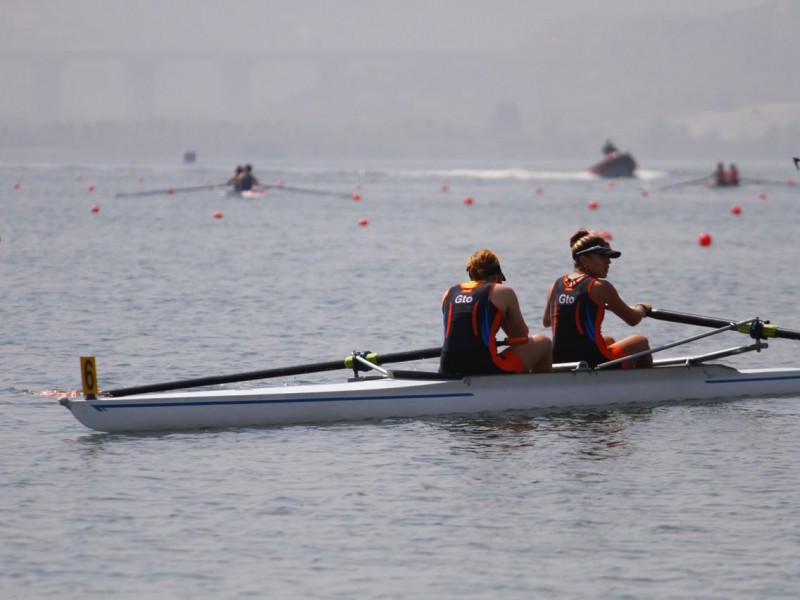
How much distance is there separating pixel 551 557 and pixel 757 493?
2.47 meters

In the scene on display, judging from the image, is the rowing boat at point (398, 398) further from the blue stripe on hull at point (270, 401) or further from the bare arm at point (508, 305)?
the bare arm at point (508, 305)

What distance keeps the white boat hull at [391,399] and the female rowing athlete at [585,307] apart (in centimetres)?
25

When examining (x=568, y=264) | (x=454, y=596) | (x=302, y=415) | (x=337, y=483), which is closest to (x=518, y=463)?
(x=337, y=483)

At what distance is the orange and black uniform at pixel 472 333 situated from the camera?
13359 mm

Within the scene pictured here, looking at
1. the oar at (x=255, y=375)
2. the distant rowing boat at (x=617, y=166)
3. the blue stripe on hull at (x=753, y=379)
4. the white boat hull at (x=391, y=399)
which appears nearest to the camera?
the white boat hull at (x=391, y=399)

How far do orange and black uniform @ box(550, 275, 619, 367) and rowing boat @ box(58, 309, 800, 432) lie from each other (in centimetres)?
17

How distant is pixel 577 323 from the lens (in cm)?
1419

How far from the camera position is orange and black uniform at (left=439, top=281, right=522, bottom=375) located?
1336 centimetres

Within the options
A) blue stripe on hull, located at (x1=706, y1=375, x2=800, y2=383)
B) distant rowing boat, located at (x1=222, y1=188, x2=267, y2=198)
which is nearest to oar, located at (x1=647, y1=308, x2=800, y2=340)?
blue stripe on hull, located at (x1=706, y1=375, x2=800, y2=383)

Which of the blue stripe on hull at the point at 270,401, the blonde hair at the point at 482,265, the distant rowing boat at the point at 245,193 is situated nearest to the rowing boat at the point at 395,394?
the blue stripe on hull at the point at 270,401

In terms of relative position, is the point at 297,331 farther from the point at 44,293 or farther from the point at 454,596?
the point at 454,596

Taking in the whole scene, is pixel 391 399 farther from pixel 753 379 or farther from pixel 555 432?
pixel 753 379

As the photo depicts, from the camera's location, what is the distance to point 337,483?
1136cm

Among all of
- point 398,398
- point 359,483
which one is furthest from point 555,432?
point 359,483
